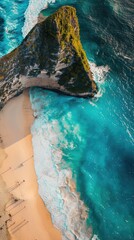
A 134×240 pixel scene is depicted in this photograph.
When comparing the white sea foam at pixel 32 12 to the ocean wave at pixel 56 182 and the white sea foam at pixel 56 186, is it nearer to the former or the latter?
the ocean wave at pixel 56 182

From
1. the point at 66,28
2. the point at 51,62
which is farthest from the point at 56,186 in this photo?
the point at 66,28

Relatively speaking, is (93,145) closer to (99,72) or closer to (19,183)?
(19,183)

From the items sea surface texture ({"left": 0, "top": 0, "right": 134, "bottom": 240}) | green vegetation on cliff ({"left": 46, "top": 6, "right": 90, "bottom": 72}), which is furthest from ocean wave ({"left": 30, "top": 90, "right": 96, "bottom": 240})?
green vegetation on cliff ({"left": 46, "top": 6, "right": 90, "bottom": 72})

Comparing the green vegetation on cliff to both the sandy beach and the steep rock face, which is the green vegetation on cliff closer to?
the steep rock face

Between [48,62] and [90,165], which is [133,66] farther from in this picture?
[90,165]

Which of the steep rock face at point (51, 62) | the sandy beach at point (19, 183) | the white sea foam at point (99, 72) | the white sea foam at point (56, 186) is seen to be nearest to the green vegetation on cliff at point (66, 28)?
the steep rock face at point (51, 62)
